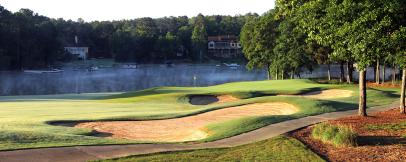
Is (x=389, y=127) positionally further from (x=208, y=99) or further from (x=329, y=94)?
(x=329, y=94)

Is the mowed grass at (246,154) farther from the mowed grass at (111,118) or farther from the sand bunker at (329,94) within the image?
the sand bunker at (329,94)

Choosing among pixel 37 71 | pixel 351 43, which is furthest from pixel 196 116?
pixel 37 71

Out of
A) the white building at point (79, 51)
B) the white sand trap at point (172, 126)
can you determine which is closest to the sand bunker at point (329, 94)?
the white sand trap at point (172, 126)

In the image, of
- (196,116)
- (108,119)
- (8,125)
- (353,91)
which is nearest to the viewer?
(8,125)

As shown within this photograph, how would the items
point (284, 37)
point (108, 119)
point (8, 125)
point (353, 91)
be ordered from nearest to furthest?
1. point (8, 125)
2. point (108, 119)
3. point (353, 91)
4. point (284, 37)

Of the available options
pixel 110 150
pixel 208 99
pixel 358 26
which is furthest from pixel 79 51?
pixel 358 26

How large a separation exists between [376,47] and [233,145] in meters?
5.44

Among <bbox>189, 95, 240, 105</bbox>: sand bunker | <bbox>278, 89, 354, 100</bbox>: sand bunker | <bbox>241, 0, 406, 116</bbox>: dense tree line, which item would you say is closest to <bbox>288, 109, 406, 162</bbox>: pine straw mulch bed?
<bbox>241, 0, 406, 116</bbox>: dense tree line

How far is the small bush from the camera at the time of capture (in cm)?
1585

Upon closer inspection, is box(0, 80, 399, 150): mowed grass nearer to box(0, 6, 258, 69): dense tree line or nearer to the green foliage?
the green foliage

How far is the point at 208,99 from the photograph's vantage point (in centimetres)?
4009

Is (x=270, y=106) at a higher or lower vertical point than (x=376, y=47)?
lower

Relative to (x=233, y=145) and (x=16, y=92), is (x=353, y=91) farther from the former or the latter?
(x=16, y=92)

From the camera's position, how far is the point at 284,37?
67.2 m
